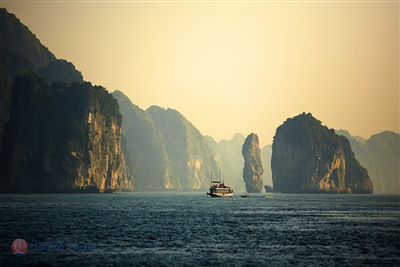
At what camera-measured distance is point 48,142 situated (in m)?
180

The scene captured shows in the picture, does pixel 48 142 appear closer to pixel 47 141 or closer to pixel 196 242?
pixel 47 141

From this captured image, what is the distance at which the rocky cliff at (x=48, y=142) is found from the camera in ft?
565

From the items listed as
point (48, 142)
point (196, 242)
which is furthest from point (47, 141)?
point (196, 242)

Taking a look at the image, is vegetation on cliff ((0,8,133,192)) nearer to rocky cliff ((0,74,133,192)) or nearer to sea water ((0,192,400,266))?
rocky cliff ((0,74,133,192))

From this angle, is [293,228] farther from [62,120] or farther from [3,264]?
[62,120]

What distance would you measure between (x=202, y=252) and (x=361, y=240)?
19.6 meters

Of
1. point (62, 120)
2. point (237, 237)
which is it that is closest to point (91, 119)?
point (62, 120)

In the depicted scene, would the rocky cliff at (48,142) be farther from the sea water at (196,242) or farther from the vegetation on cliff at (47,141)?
the sea water at (196,242)

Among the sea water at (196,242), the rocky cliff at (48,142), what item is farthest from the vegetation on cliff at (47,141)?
the sea water at (196,242)

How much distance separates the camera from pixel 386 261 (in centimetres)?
3719

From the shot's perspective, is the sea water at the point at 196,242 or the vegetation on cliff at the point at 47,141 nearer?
the sea water at the point at 196,242

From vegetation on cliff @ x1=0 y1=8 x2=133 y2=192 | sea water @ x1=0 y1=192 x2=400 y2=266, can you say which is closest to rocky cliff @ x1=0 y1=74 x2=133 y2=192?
vegetation on cliff @ x1=0 y1=8 x2=133 y2=192

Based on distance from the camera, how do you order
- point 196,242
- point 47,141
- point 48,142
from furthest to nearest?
point 48,142
point 47,141
point 196,242

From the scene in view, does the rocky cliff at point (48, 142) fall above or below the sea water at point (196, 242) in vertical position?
above
